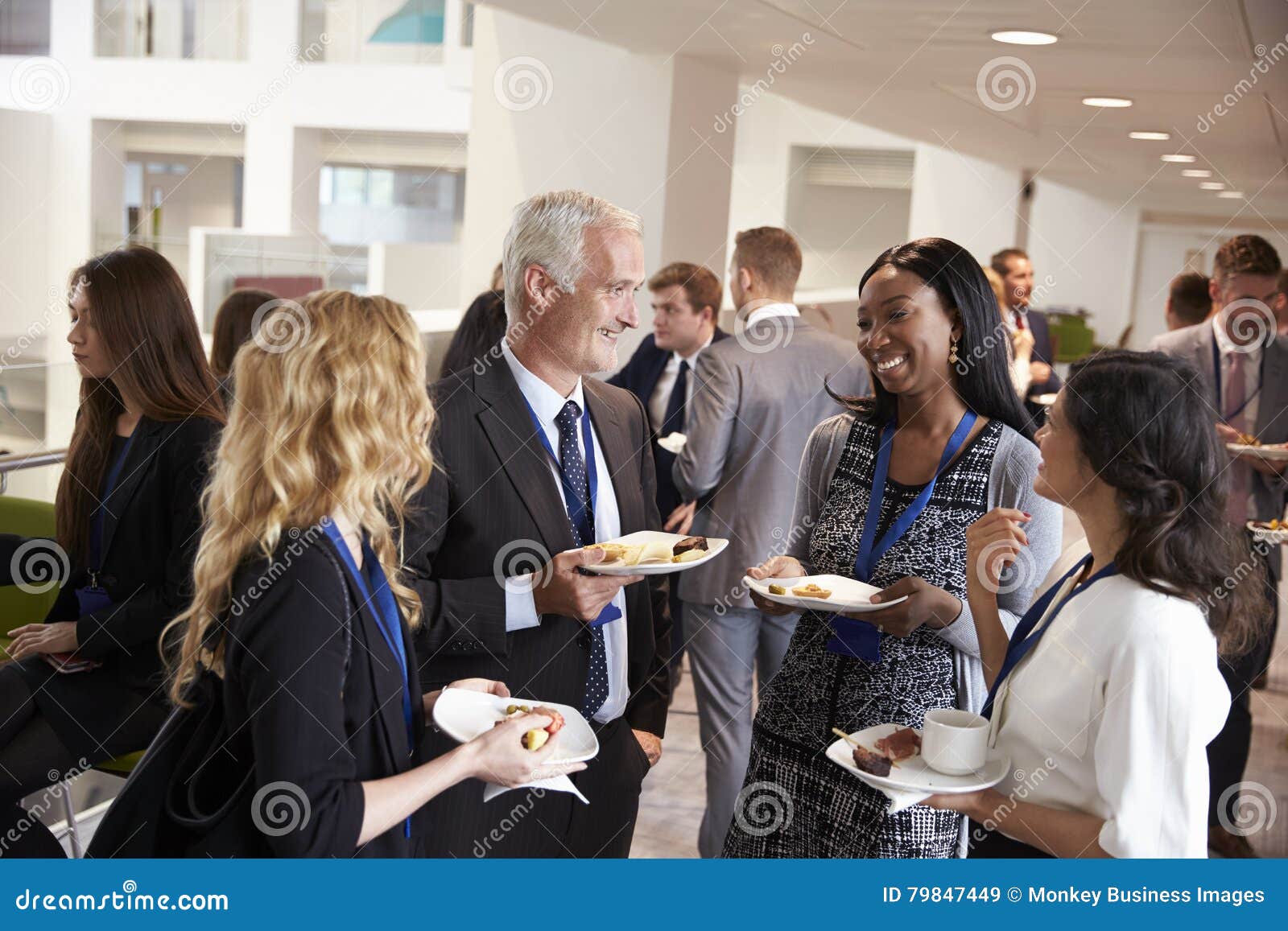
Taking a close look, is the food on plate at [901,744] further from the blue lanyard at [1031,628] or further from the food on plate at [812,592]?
the food on plate at [812,592]

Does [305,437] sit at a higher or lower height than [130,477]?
higher

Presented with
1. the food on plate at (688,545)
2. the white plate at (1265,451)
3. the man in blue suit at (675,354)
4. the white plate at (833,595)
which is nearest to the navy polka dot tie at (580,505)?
the food on plate at (688,545)

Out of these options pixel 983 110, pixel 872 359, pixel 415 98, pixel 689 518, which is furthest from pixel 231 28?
pixel 872 359

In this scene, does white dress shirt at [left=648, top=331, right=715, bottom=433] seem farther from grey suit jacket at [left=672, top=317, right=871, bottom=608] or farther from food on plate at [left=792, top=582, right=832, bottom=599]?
food on plate at [left=792, top=582, right=832, bottom=599]

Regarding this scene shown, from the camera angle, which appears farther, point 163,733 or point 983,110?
point 983,110

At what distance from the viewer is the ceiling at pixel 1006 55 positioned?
3.53m

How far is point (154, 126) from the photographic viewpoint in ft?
78.0

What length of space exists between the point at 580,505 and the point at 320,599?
0.73 metres

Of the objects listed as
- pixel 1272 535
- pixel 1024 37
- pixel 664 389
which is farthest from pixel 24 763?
pixel 1024 37

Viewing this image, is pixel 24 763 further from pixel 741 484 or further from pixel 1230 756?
pixel 1230 756

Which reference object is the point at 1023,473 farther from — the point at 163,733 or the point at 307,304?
the point at 163,733

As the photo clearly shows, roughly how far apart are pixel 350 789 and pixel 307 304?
0.57 meters

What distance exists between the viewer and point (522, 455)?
6.12 ft
